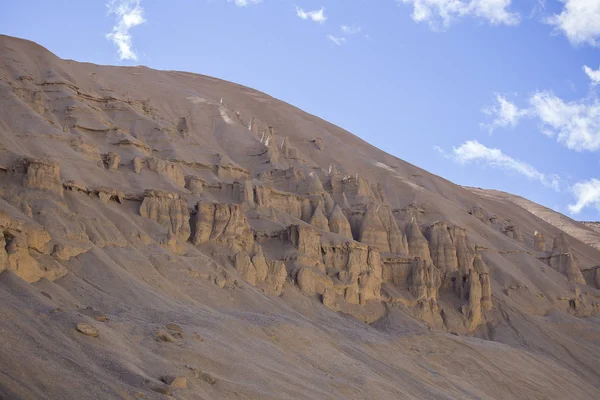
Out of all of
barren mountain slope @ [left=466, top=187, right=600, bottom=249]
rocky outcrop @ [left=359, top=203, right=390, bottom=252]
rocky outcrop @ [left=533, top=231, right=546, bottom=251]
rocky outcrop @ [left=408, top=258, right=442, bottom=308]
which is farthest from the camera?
barren mountain slope @ [left=466, top=187, right=600, bottom=249]

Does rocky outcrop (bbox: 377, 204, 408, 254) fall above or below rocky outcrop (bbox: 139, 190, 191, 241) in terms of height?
above

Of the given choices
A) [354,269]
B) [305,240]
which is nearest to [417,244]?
[354,269]

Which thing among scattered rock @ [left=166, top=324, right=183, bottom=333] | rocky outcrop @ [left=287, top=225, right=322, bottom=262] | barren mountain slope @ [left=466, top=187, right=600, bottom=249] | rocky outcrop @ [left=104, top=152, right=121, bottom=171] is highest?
barren mountain slope @ [left=466, top=187, right=600, bottom=249]

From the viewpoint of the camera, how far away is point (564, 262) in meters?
74.6

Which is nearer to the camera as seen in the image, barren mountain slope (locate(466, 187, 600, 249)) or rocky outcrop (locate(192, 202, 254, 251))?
rocky outcrop (locate(192, 202, 254, 251))

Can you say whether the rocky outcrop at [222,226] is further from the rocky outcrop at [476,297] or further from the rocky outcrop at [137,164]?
the rocky outcrop at [476,297]

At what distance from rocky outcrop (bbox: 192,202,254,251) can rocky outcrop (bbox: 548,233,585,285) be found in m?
37.1

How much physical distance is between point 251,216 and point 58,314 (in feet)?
93.3

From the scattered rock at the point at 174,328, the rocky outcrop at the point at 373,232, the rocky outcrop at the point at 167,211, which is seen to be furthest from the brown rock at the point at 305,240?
the scattered rock at the point at 174,328

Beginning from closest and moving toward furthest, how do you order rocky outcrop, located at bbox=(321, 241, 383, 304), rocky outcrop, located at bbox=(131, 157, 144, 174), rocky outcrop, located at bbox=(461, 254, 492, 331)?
1. rocky outcrop, located at bbox=(321, 241, 383, 304)
2. rocky outcrop, located at bbox=(131, 157, 144, 174)
3. rocky outcrop, located at bbox=(461, 254, 492, 331)

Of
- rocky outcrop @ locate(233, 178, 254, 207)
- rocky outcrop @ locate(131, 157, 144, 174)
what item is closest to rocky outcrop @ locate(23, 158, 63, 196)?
rocky outcrop @ locate(131, 157, 144, 174)

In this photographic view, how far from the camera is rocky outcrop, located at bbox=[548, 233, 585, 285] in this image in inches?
2854

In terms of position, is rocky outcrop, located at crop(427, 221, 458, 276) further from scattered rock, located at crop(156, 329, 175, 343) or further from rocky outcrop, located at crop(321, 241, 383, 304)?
scattered rock, located at crop(156, 329, 175, 343)

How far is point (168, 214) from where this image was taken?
148ft
